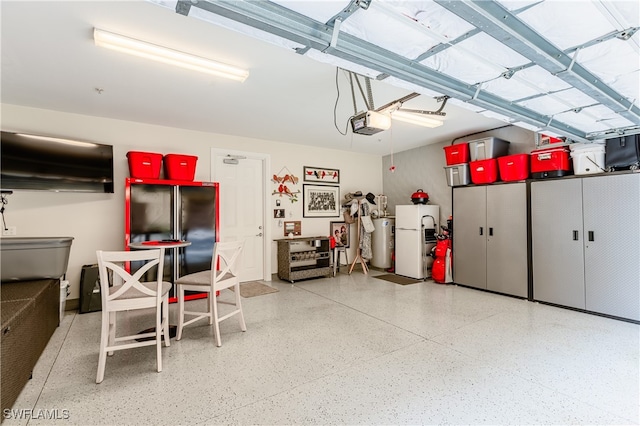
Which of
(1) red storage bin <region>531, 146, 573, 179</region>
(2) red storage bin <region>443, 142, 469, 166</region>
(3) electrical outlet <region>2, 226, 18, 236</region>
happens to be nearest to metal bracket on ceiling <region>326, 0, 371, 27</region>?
(1) red storage bin <region>531, 146, 573, 179</region>

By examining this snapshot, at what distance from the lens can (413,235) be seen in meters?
5.91

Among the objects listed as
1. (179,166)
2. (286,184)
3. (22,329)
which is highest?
(179,166)

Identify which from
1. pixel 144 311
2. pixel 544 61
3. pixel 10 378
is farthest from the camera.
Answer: pixel 144 311

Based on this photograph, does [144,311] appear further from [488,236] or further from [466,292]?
[488,236]

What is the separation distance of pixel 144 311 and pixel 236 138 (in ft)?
10.4

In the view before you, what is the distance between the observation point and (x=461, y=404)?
2094 mm

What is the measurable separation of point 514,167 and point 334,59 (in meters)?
4.05

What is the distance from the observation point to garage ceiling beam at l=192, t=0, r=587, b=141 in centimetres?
136

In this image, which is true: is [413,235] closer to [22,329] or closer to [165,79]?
[165,79]

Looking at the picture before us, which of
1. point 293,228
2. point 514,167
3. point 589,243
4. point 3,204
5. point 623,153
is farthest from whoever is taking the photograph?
point 293,228

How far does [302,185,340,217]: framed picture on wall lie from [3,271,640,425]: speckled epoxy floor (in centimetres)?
289

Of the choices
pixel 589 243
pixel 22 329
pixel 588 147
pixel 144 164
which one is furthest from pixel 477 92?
pixel 144 164

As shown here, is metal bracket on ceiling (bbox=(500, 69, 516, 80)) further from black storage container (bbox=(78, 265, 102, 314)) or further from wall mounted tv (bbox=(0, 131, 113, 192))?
black storage container (bbox=(78, 265, 102, 314))

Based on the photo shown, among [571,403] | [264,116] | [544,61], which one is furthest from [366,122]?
[571,403]
